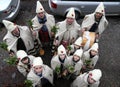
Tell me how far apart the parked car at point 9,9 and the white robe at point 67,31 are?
2482 millimetres

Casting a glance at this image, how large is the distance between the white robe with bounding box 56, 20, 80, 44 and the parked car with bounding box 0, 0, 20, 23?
2.48 metres

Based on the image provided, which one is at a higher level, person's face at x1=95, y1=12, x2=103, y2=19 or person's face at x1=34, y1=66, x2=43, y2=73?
person's face at x1=95, y1=12, x2=103, y2=19

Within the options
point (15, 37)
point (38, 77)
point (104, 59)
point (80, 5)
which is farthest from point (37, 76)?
point (80, 5)

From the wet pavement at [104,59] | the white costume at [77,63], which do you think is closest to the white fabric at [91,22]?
the white costume at [77,63]

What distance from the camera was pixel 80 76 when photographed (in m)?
7.21

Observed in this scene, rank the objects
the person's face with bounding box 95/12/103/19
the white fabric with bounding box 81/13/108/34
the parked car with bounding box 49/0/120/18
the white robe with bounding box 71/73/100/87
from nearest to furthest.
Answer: the white robe with bounding box 71/73/100/87 < the person's face with bounding box 95/12/103/19 < the white fabric with bounding box 81/13/108/34 < the parked car with bounding box 49/0/120/18

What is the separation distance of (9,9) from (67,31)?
2773 mm

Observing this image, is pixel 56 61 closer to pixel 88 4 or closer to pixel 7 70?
pixel 7 70

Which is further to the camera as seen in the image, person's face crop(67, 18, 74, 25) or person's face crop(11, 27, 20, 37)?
person's face crop(67, 18, 74, 25)

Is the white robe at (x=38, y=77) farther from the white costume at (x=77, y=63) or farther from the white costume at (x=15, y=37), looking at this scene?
the white costume at (x=15, y=37)

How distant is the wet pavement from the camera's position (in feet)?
27.6

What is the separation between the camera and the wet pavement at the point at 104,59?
27.6 ft

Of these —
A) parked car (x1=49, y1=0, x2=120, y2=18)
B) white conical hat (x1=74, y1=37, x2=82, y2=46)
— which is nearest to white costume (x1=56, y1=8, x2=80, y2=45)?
white conical hat (x1=74, y1=37, x2=82, y2=46)

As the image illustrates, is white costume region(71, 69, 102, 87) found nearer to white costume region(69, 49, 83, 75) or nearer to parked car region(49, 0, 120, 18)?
white costume region(69, 49, 83, 75)
